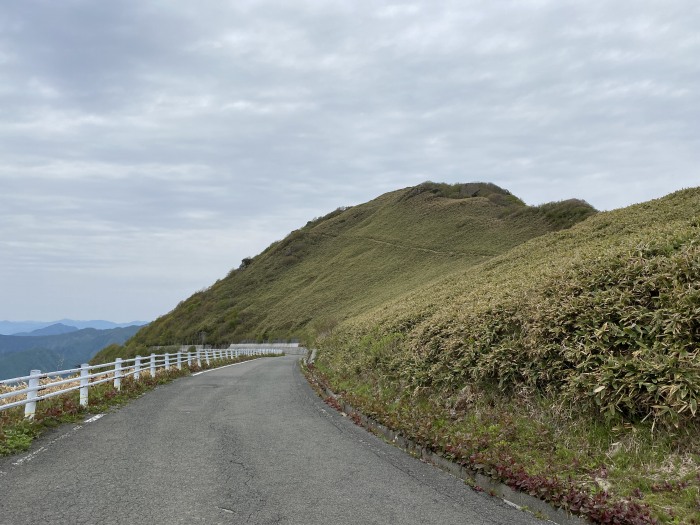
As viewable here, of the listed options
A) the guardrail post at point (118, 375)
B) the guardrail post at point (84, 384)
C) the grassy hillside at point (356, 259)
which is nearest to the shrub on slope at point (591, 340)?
the guardrail post at point (84, 384)

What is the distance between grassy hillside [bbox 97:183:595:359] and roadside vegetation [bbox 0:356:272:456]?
91.4 feet

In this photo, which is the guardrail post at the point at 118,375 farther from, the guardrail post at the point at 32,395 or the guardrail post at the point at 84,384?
the guardrail post at the point at 32,395

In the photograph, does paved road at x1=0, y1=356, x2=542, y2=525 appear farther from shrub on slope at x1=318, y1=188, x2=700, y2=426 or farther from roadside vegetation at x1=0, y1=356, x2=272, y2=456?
shrub on slope at x1=318, y1=188, x2=700, y2=426

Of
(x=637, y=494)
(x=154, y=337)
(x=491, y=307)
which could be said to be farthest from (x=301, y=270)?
(x=637, y=494)

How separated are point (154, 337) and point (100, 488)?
84473 millimetres

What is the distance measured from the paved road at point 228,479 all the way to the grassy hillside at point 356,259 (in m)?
33.4

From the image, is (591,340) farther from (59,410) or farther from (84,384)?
(84,384)

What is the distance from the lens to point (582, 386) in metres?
6.76

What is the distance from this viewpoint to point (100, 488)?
5496 millimetres

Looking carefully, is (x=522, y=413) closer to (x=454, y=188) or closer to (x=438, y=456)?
(x=438, y=456)

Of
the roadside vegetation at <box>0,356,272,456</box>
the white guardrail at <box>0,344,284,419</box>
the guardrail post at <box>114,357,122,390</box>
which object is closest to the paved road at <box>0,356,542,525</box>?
the roadside vegetation at <box>0,356,272,456</box>

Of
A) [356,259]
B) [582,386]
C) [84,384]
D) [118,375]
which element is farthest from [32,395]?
[356,259]

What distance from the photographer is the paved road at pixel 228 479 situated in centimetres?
487

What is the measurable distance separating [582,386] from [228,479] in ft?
15.2
